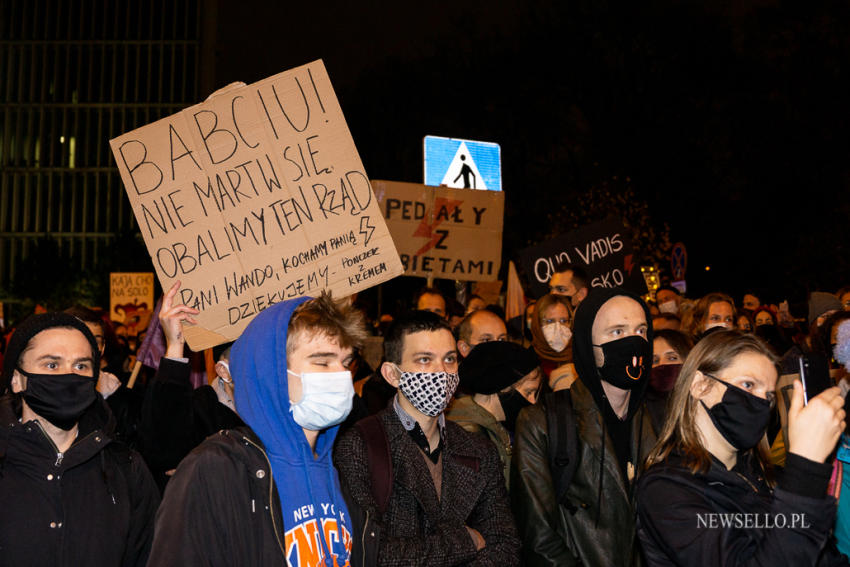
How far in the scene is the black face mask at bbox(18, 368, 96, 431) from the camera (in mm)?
3670

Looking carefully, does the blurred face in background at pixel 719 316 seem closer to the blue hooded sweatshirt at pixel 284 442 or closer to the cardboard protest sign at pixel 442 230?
the cardboard protest sign at pixel 442 230

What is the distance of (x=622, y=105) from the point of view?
34375 millimetres

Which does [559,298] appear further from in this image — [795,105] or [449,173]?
[795,105]

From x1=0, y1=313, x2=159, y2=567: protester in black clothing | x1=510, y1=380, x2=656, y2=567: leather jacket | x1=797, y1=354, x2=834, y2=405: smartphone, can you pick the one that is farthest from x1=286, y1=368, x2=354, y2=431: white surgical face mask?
x1=797, y1=354, x2=834, y2=405: smartphone

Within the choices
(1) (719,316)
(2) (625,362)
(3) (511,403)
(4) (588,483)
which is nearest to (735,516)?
(4) (588,483)

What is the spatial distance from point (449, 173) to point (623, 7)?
86.6 feet

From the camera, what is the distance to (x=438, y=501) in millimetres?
3992

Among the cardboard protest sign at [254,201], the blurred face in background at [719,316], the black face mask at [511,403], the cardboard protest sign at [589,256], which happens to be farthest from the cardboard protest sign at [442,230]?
the cardboard protest sign at [254,201]

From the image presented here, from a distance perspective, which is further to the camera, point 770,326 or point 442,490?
point 770,326

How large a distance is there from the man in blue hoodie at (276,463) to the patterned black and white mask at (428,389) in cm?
96

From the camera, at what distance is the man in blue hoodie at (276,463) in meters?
2.69

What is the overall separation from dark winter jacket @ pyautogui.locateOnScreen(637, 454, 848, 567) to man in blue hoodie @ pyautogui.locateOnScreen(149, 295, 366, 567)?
1.01 metres

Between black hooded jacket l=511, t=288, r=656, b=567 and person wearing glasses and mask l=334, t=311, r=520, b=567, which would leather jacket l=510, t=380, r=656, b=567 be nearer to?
black hooded jacket l=511, t=288, r=656, b=567

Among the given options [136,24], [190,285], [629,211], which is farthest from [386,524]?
[136,24]
